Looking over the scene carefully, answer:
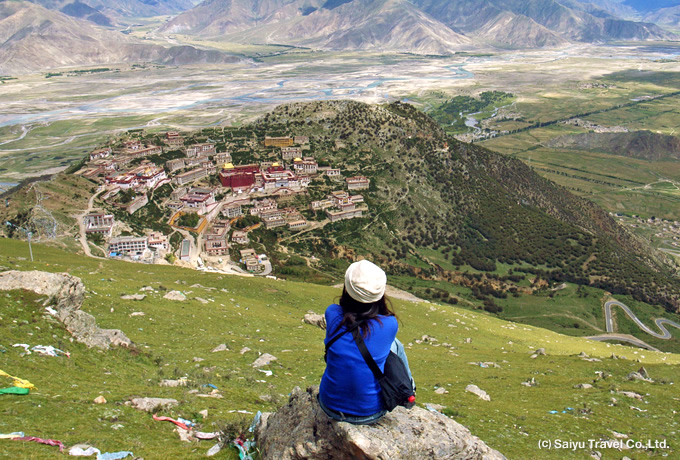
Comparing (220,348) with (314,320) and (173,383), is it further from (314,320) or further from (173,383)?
(314,320)

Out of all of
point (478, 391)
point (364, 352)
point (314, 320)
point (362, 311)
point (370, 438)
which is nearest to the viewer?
point (364, 352)

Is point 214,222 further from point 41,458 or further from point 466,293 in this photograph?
point 41,458

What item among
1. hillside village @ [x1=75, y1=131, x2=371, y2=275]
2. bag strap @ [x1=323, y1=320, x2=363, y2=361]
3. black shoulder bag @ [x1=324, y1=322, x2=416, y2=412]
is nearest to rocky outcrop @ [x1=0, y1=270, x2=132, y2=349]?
bag strap @ [x1=323, y1=320, x2=363, y2=361]

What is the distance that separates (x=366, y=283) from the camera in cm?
806

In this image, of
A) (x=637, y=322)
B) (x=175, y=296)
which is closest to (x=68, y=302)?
(x=175, y=296)

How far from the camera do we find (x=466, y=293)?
330ft

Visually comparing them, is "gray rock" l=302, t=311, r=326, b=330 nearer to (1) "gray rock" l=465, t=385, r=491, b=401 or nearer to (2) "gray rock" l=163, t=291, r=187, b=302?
(2) "gray rock" l=163, t=291, r=187, b=302

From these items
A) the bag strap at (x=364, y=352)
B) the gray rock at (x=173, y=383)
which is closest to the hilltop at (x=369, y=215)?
the gray rock at (x=173, y=383)

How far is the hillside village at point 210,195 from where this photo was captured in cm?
8431

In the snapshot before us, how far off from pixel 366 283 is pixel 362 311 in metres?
0.64

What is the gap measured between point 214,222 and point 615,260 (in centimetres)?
10969

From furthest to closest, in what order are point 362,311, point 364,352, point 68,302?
1. point 68,302
2. point 362,311
3. point 364,352

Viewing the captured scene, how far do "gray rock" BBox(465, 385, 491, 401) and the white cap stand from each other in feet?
52.4

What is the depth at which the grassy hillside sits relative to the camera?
41.5ft
